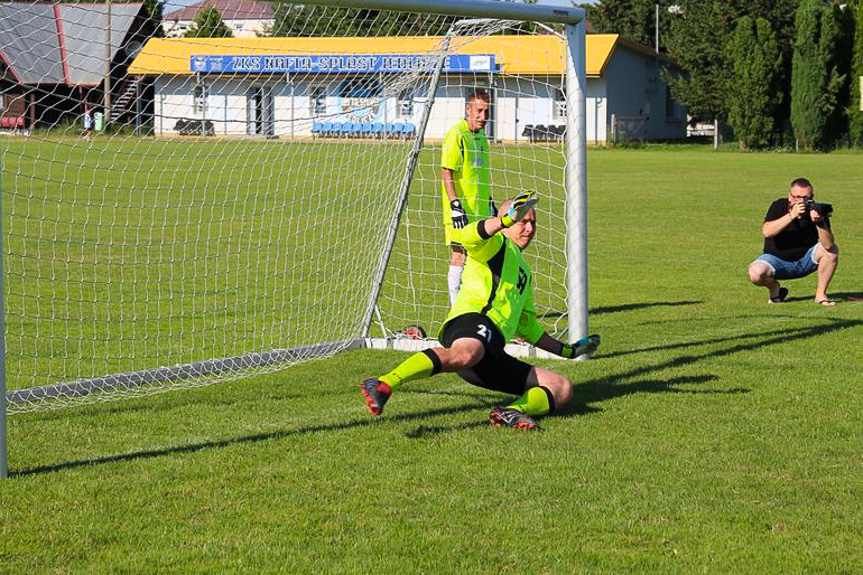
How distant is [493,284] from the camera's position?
6832 millimetres

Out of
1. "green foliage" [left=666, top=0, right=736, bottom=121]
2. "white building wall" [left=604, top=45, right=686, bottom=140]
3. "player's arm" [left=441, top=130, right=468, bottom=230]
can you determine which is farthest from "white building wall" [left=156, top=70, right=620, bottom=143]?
"green foliage" [left=666, top=0, right=736, bottom=121]

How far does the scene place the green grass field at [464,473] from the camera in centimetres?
464

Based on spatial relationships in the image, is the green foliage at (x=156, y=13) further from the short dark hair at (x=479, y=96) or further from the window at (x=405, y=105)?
the window at (x=405, y=105)

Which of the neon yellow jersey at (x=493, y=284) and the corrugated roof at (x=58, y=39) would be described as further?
the corrugated roof at (x=58, y=39)

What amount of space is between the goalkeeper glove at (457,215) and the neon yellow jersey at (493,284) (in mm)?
2143

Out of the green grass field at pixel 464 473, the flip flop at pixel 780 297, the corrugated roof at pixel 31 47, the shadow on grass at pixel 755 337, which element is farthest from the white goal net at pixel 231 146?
the flip flop at pixel 780 297

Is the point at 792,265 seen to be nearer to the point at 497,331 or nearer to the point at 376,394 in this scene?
the point at 497,331

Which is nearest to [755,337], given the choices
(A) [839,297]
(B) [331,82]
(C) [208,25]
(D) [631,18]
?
(A) [839,297]

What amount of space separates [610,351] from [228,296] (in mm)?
4158

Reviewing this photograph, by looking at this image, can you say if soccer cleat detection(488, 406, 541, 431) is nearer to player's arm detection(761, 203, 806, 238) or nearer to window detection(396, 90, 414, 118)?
window detection(396, 90, 414, 118)

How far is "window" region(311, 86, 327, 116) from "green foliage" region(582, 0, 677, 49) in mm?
63588

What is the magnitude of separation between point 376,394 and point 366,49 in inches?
250

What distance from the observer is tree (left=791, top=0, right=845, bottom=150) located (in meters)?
51.3

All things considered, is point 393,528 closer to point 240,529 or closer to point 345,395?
point 240,529
